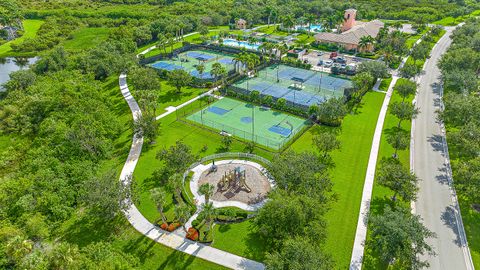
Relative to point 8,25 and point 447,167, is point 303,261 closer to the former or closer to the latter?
point 447,167

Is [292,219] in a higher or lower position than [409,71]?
higher

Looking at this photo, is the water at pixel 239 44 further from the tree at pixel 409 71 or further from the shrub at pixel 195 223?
the shrub at pixel 195 223

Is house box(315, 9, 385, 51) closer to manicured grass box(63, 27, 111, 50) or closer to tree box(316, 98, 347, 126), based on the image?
tree box(316, 98, 347, 126)

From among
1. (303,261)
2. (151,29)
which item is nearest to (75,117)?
(303,261)

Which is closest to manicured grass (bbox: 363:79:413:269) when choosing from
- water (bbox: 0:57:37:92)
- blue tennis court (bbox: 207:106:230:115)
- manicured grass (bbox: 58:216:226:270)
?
manicured grass (bbox: 58:216:226:270)

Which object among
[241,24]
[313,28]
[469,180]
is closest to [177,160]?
[469,180]

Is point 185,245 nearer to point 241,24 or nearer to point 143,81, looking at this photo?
Answer: point 143,81

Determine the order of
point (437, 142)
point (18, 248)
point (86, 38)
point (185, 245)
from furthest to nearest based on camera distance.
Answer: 1. point (86, 38)
2. point (437, 142)
3. point (185, 245)
4. point (18, 248)
